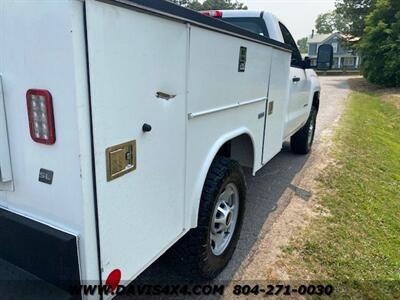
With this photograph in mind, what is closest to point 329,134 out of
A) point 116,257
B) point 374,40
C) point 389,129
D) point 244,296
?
point 389,129

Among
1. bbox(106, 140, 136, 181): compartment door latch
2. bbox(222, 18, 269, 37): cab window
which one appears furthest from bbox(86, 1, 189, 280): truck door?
bbox(222, 18, 269, 37): cab window

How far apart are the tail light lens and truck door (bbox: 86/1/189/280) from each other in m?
0.17

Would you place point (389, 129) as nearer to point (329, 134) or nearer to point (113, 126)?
point (329, 134)

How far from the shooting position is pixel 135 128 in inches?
59.1

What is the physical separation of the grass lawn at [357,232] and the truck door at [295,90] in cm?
95

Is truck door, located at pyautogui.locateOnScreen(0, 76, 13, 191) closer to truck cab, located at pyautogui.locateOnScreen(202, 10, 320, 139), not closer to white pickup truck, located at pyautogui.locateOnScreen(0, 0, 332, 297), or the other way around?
white pickup truck, located at pyautogui.locateOnScreen(0, 0, 332, 297)

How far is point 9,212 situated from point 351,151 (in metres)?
6.23

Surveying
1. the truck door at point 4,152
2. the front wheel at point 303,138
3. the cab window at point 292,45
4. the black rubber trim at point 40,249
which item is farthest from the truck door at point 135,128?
the front wheel at point 303,138

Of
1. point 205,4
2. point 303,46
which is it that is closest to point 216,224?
point 205,4

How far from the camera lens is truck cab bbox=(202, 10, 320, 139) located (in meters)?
4.12

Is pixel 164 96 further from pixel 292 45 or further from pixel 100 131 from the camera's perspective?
pixel 292 45

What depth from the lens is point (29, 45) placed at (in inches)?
50.3

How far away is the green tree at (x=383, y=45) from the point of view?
21.8 metres

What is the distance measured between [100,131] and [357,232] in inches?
124
